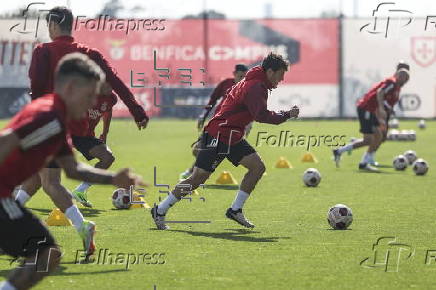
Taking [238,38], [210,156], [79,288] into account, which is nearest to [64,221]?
[210,156]

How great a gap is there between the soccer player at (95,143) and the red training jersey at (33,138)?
208 inches

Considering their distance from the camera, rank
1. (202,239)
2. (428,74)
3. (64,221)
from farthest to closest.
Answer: (428,74) → (64,221) → (202,239)

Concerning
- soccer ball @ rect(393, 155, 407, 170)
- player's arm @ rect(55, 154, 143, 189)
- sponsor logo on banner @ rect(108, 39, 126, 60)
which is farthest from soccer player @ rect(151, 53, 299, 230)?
sponsor logo on banner @ rect(108, 39, 126, 60)

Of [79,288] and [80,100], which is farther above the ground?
[80,100]

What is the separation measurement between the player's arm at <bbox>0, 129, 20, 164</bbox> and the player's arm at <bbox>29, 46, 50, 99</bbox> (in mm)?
4040

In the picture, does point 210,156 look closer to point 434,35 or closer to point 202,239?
point 202,239

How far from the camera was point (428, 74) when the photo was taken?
157 feet

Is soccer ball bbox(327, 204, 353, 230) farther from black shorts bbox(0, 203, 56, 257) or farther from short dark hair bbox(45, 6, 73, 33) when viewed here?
black shorts bbox(0, 203, 56, 257)

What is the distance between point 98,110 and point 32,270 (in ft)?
25.0

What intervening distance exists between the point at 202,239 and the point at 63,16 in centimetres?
272

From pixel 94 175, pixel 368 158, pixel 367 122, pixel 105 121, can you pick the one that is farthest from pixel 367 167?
pixel 94 175

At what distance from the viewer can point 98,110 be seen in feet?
44.7

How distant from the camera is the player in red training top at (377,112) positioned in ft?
68.8

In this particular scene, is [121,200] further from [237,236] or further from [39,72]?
[39,72]
